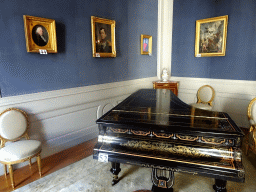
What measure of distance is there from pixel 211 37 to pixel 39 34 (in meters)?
3.71

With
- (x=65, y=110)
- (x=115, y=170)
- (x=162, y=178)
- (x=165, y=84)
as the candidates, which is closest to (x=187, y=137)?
(x=162, y=178)

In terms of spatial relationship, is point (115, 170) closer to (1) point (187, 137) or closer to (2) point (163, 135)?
(2) point (163, 135)

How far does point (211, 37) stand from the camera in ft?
14.4

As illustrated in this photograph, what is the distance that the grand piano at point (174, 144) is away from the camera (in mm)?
1521

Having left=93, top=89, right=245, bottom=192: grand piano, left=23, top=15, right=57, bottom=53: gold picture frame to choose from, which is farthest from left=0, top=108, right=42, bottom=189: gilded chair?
left=93, top=89, right=245, bottom=192: grand piano

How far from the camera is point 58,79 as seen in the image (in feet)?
10.1

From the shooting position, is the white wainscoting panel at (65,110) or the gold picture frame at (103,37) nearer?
the white wainscoting panel at (65,110)

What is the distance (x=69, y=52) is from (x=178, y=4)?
3306mm

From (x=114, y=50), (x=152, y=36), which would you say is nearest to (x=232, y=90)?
(x=152, y=36)

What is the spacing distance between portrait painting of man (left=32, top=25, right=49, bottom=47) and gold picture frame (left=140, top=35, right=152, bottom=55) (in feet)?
7.86

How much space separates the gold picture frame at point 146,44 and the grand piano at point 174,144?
2.92 m

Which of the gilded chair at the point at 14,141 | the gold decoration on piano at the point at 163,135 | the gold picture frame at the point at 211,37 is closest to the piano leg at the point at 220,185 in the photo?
the gold decoration on piano at the point at 163,135

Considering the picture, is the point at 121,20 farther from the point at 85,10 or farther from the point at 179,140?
the point at 179,140

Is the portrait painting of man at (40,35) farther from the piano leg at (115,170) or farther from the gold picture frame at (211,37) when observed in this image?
the gold picture frame at (211,37)
